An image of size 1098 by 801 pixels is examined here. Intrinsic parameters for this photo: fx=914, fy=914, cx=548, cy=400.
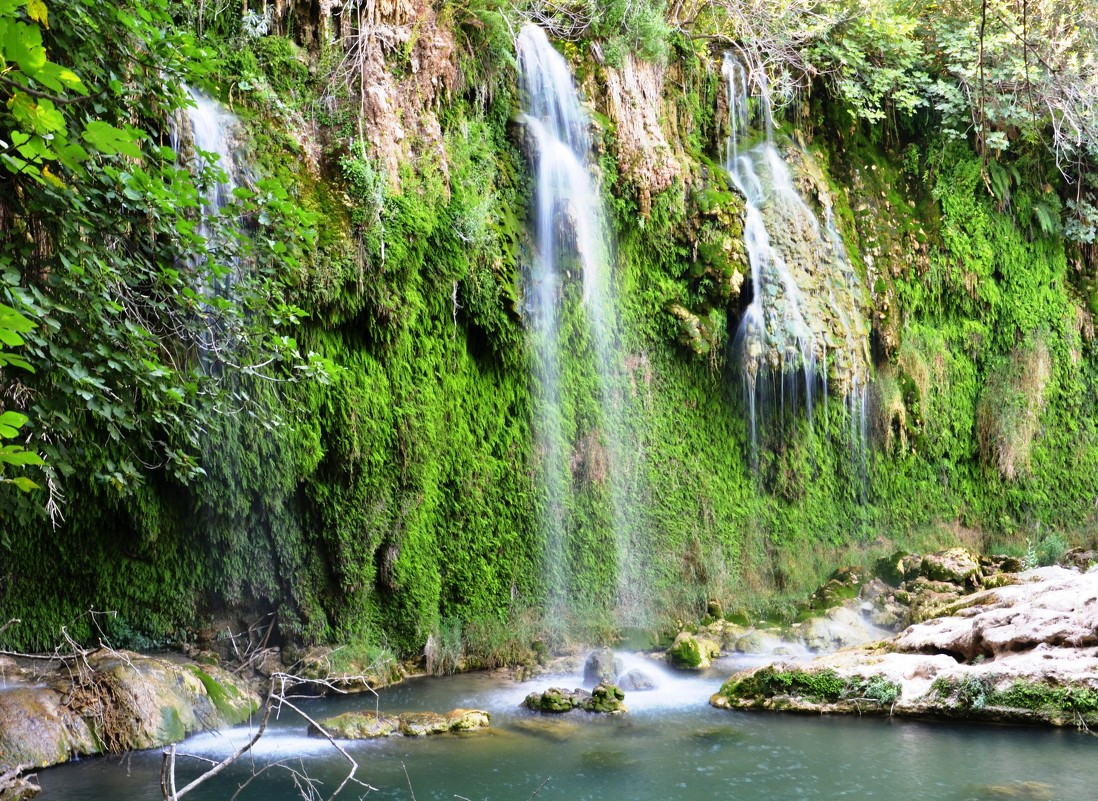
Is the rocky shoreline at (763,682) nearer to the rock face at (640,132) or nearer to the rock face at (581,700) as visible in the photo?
the rock face at (581,700)

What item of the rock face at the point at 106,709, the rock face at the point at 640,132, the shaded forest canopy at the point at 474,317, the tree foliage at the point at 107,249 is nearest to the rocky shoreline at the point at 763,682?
the rock face at the point at 106,709

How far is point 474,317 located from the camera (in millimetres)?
10141

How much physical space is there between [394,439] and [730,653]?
15.5 feet

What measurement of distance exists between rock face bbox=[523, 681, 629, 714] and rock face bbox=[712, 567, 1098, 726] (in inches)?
39.1

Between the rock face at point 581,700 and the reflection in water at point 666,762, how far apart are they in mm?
156

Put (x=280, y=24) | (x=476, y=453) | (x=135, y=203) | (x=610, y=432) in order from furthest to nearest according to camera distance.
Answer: (x=610, y=432) → (x=476, y=453) → (x=280, y=24) → (x=135, y=203)

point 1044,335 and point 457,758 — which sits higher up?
point 1044,335

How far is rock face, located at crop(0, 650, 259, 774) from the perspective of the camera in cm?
642

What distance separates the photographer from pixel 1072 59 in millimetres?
13461

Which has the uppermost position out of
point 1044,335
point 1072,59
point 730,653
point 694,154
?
point 1072,59

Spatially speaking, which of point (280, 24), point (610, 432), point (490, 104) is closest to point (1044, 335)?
point (610, 432)

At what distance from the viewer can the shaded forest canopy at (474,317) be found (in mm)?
5684

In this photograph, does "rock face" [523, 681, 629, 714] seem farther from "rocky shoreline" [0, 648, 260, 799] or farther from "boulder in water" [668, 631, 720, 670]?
"rocky shoreline" [0, 648, 260, 799]

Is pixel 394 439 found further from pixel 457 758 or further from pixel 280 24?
pixel 280 24
